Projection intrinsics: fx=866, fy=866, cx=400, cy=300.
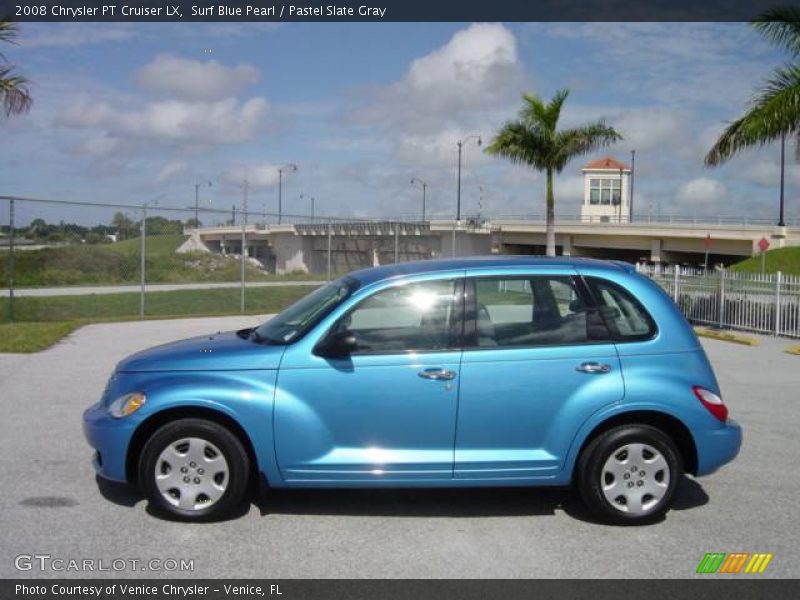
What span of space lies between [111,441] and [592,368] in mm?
3042

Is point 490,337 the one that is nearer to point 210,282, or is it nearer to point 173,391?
point 173,391

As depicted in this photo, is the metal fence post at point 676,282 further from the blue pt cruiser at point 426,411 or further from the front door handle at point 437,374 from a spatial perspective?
the front door handle at point 437,374

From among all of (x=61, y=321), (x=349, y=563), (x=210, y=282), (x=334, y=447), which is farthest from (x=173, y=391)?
(x=210, y=282)

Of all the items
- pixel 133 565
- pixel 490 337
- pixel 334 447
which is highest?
pixel 490 337

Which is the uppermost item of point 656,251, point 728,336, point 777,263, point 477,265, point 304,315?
point 656,251

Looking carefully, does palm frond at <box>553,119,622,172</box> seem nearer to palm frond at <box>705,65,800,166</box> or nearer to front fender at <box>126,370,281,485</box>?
palm frond at <box>705,65,800,166</box>

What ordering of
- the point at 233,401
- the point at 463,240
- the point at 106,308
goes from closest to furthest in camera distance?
1. the point at 233,401
2. the point at 106,308
3. the point at 463,240

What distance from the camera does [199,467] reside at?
5.34 m

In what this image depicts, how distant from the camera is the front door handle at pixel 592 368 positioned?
17.9 ft

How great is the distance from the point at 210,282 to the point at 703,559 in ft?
67.7

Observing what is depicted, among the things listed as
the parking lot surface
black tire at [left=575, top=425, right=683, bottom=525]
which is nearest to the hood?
the parking lot surface

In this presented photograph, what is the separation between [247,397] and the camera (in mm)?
5324

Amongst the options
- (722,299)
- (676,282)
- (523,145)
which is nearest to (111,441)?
(722,299)
